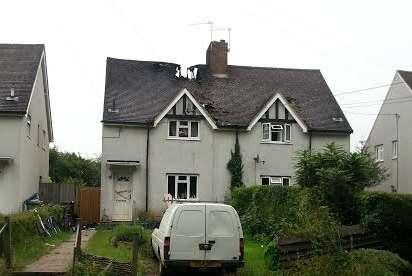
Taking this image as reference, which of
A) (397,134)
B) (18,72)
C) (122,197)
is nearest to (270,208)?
(122,197)

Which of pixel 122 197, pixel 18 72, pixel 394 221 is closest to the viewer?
pixel 394 221

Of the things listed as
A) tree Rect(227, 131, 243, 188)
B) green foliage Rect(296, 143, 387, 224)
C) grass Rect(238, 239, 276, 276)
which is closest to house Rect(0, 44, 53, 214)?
tree Rect(227, 131, 243, 188)

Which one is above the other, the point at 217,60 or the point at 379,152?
the point at 217,60

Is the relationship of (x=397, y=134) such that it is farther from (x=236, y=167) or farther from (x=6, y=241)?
(x=6, y=241)

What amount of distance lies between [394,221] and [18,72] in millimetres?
20688

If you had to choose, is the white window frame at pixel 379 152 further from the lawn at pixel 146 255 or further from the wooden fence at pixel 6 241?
the wooden fence at pixel 6 241

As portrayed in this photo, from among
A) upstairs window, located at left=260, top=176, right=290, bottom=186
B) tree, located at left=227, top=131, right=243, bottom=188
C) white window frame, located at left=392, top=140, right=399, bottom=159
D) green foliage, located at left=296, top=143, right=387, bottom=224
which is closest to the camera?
green foliage, located at left=296, top=143, right=387, bottom=224

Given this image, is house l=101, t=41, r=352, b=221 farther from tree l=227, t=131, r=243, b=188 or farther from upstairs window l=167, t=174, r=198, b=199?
tree l=227, t=131, r=243, b=188

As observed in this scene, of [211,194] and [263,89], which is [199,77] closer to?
[263,89]

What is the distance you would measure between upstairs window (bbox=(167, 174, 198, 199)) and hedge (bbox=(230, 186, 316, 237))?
24.1ft

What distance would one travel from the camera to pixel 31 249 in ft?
59.5

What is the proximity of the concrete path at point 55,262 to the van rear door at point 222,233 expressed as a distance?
10.9ft

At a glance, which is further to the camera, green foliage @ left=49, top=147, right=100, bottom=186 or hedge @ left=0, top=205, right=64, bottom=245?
green foliage @ left=49, top=147, right=100, bottom=186

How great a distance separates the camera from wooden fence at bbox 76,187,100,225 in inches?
1258
